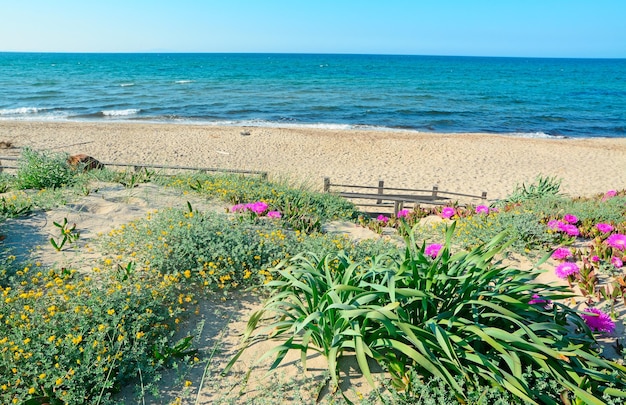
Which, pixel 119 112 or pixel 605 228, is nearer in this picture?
pixel 605 228

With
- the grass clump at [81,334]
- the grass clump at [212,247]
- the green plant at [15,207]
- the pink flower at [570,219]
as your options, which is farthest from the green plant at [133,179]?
the pink flower at [570,219]

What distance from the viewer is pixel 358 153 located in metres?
19.2

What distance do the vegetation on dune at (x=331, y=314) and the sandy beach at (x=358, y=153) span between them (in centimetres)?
914

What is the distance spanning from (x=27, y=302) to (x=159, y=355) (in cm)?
125

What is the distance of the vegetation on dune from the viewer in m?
2.69

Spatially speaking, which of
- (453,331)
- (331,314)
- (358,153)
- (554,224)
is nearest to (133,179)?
(331,314)

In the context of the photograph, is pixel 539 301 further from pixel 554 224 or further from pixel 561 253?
pixel 554 224

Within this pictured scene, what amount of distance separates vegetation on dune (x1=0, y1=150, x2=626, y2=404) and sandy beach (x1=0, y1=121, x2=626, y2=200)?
9.14 metres

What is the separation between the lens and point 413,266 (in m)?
2.98

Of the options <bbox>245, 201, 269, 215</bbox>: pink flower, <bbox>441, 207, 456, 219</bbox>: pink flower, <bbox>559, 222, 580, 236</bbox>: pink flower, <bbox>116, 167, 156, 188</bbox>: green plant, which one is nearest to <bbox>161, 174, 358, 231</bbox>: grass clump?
<bbox>245, 201, 269, 215</bbox>: pink flower

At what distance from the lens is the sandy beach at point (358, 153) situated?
15422 mm

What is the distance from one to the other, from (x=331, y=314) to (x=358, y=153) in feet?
54.0

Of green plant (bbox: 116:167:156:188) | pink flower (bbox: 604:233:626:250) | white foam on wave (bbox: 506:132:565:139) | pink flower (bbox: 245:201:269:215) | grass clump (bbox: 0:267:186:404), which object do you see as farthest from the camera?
white foam on wave (bbox: 506:132:565:139)

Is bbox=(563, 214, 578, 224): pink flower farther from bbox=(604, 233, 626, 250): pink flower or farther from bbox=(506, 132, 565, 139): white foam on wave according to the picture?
bbox=(506, 132, 565, 139): white foam on wave
